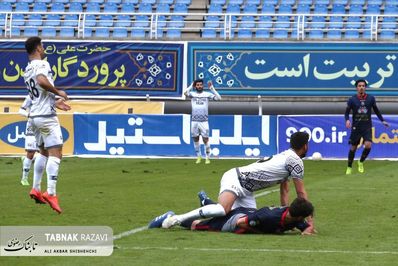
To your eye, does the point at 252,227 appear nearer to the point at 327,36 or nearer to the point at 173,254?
the point at 173,254

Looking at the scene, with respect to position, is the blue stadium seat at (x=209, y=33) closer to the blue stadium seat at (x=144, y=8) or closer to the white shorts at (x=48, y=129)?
the blue stadium seat at (x=144, y=8)

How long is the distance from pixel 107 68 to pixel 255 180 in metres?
24.1

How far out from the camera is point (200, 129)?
27.9 metres

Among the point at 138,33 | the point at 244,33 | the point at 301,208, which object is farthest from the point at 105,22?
the point at 301,208

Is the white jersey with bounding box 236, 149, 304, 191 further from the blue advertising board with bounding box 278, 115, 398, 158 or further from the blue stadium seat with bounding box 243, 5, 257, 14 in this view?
the blue stadium seat with bounding box 243, 5, 257, 14

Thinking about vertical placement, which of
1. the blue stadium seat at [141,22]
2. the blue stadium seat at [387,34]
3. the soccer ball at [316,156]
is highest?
the blue stadium seat at [141,22]

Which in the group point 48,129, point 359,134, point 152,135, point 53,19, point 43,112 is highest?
point 53,19

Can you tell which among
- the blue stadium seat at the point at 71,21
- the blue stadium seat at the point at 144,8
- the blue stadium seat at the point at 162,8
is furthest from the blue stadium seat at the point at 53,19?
the blue stadium seat at the point at 162,8

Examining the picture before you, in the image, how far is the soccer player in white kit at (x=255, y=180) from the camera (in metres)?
11.6

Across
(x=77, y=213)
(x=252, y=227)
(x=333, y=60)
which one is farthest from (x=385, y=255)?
(x=333, y=60)

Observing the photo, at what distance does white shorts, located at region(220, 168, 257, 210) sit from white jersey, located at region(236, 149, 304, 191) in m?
0.06

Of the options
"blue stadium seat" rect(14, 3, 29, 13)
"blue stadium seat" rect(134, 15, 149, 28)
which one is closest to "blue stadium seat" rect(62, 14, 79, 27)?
"blue stadium seat" rect(14, 3, 29, 13)

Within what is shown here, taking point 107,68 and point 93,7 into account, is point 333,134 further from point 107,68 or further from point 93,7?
point 93,7

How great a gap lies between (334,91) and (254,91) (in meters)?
2.69
